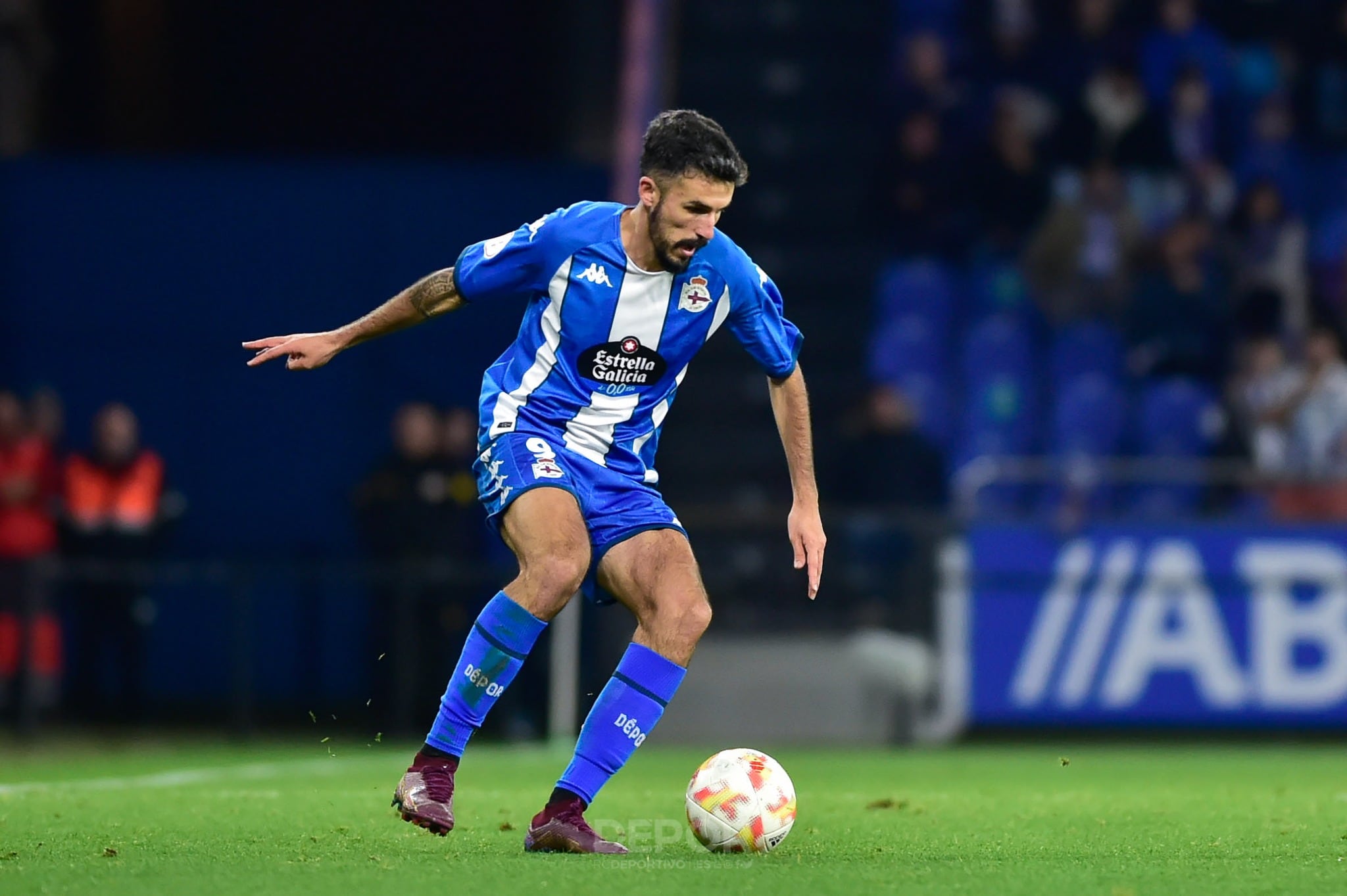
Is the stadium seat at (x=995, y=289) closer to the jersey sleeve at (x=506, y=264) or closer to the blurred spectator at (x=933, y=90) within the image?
the blurred spectator at (x=933, y=90)

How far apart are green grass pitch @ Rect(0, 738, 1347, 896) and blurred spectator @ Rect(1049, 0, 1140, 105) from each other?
18.7 feet

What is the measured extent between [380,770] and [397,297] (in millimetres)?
4599

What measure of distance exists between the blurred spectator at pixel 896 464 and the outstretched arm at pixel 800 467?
626 cm

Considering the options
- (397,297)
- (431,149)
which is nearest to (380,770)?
(397,297)

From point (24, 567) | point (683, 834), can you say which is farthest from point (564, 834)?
Result: point (24, 567)

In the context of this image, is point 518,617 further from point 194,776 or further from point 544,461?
point 194,776

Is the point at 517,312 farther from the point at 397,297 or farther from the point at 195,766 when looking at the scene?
the point at 397,297

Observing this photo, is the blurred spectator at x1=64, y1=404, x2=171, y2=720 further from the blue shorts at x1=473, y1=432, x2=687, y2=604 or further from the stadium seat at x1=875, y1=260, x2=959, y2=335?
the blue shorts at x1=473, y1=432, x2=687, y2=604

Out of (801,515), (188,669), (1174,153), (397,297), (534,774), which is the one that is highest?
(1174,153)

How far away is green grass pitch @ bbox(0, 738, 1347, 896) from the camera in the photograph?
15.8ft

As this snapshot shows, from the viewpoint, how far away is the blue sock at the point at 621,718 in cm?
543

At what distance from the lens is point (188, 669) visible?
49.8 ft

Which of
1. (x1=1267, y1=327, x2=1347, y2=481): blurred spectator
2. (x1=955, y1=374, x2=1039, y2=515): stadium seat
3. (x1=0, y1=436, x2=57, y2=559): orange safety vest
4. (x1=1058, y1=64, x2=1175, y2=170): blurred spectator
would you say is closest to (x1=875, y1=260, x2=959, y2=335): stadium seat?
(x1=955, y1=374, x2=1039, y2=515): stadium seat

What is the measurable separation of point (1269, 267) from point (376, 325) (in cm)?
921
